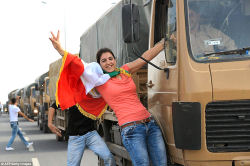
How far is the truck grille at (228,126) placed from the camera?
4828 mm

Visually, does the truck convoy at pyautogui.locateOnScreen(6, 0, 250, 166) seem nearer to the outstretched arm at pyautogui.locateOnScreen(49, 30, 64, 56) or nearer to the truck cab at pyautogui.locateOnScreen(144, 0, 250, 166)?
the truck cab at pyautogui.locateOnScreen(144, 0, 250, 166)

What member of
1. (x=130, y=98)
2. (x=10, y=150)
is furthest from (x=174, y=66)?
(x=10, y=150)

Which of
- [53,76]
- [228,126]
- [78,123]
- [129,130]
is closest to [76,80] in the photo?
[78,123]

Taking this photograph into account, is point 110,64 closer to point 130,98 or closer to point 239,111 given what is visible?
point 130,98

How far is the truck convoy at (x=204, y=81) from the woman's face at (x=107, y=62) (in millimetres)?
481

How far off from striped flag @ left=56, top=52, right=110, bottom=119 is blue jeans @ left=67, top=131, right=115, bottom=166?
1.79 feet

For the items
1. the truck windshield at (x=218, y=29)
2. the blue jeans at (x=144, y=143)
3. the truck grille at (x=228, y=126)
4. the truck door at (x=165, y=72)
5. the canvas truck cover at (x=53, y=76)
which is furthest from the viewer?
the canvas truck cover at (x=53, y=76)

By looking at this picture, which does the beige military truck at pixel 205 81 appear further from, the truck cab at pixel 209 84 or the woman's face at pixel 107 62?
the woman's face at pixel 107 62

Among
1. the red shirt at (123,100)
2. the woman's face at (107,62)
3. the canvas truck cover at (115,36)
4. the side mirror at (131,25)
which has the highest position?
the canvas truck cover at (115,36)

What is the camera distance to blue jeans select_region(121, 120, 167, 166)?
217 inches

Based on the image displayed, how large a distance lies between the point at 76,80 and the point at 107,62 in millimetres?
419

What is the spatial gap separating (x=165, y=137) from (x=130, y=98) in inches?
21.9

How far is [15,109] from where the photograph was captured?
53.1 ft

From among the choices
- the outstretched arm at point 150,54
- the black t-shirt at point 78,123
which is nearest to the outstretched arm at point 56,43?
the outstretched arm at point 150,54
